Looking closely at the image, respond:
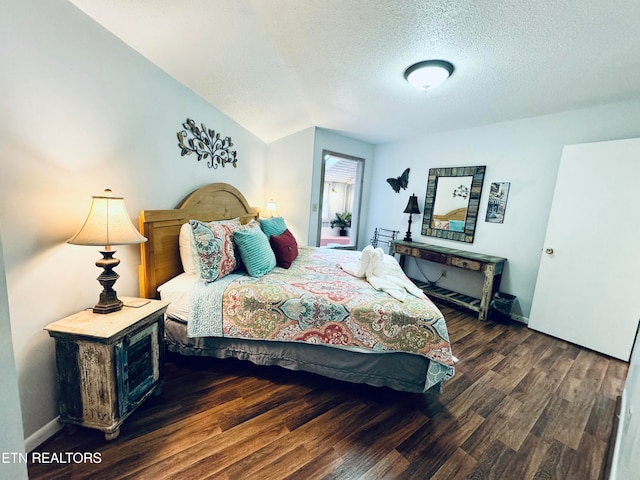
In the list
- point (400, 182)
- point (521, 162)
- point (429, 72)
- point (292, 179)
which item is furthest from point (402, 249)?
point (429, 72)

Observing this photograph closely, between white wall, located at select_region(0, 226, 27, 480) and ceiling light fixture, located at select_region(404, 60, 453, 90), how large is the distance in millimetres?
2550

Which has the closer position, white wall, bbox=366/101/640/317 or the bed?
the bed

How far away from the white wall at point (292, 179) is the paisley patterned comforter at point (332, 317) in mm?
2026

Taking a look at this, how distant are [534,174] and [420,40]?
7.14ft

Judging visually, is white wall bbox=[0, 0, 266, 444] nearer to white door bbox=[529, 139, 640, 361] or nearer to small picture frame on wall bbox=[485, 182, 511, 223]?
small picture frame on wall bbox=[485, 182, 511, 223]

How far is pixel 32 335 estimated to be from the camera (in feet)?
4.01

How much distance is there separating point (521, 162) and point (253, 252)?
323 cm

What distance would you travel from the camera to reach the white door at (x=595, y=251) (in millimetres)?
2213

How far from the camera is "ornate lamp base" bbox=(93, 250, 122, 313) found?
1374 mm

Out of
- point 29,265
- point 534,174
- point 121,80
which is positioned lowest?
point 29,265

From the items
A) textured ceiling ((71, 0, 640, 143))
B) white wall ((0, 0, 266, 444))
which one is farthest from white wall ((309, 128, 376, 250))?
white wall ((0, 0, 266, 444))

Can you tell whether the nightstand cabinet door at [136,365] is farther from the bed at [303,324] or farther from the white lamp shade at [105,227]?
the white lamp shade at [105,227]

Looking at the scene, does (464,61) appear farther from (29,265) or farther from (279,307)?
(29,265)

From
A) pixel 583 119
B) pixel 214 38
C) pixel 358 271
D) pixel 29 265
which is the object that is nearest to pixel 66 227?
pixel 29 265
